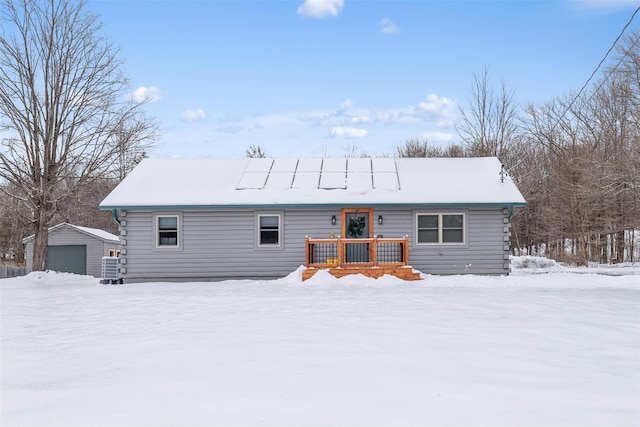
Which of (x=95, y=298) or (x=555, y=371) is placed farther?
(x=95, y=298)

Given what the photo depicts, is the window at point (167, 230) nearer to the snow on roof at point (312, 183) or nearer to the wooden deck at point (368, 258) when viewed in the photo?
the snow on roof at point (312, 183)

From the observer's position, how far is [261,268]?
18.4 meters

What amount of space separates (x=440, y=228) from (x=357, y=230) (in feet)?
8.48

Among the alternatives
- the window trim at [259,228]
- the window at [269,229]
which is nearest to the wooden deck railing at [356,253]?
the window trim at [259,228]

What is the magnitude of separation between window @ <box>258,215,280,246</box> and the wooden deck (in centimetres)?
123

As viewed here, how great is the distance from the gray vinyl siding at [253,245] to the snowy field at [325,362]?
18.0 feet

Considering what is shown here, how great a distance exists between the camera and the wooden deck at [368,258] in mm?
17172

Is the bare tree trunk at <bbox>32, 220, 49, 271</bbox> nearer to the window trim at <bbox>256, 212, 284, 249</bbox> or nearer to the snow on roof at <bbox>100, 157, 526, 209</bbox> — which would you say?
the snow on roof at <bbox>100, 157, 526, 209</bbox>

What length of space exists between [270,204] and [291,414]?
524 inches

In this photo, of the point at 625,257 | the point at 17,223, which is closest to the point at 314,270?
the point at 625,257

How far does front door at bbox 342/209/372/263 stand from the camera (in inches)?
730

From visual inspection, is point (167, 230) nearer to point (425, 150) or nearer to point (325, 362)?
point (325, 362)

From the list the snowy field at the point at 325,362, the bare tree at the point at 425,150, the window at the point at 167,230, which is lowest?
the snowy field at the point at 325,362

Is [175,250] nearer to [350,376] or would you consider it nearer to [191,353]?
[191,353]
